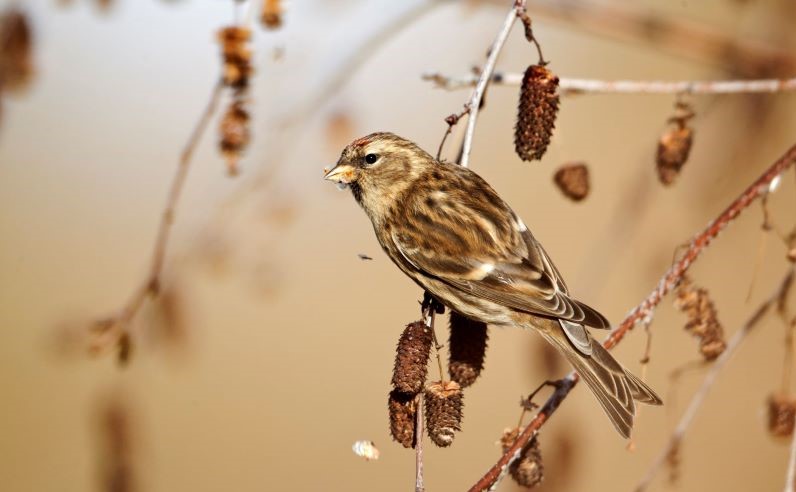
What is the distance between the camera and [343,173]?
276 centimetres

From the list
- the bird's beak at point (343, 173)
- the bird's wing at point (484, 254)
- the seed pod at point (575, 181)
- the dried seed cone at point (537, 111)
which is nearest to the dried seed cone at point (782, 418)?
the bird's wing at point (484, 254)

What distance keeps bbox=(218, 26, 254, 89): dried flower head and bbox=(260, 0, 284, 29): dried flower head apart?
2.8 inches

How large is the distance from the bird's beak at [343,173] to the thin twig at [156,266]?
50 cm

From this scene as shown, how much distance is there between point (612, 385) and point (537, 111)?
2.55ft

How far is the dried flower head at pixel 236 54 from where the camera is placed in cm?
238

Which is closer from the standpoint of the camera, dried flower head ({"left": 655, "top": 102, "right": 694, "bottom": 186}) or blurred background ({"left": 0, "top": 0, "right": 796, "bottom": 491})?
dried flower head ({"left": 655, "top": 102, "right": 694, "bottom": 186})

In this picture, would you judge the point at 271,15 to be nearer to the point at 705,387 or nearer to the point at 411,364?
the point at 411,364

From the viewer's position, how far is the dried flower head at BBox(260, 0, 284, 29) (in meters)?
2.46

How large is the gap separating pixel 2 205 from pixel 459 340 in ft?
24.8

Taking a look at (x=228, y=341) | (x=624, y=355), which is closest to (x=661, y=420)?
(x=624, y=355)

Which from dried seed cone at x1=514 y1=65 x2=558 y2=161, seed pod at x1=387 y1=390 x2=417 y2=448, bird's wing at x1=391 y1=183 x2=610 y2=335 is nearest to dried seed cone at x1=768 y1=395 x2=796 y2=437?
bird's wing at x1=391 y1=183 x2=610 y2=335

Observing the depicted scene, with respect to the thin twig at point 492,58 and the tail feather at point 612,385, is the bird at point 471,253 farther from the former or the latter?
the thin twig at point 492,58

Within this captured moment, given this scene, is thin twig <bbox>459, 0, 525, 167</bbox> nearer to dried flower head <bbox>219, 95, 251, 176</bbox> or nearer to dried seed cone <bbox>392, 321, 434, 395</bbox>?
dried seed cone <bbox>392, 321, 434, 395</bbox>

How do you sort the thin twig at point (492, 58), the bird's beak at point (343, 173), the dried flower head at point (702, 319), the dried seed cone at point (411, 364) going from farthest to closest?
the bird's beak at point (343, 173)
the dried flower head at point (702, 319)
the thin twig at point (492, 58)
the dried seed cone at point (411, 364)
